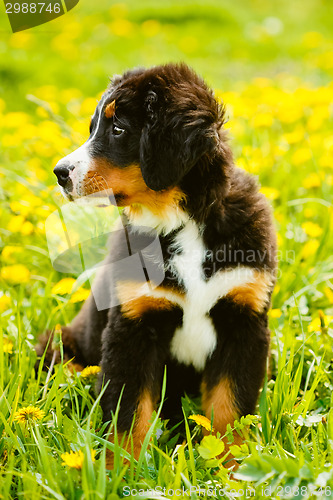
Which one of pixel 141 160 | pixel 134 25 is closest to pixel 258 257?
pixel 141 160

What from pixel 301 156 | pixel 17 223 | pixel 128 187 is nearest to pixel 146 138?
pixel 128 187

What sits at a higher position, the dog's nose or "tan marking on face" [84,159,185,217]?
the dog's nose

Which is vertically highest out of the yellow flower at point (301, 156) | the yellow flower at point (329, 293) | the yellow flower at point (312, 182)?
the yellow flower at point (301, 156)

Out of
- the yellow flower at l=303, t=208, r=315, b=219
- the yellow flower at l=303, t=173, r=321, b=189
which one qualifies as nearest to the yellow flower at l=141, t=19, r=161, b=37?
the yellow flower at l=303, t=173, r=321, b=189

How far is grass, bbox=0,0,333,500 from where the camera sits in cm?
181

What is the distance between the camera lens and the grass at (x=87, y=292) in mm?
1807

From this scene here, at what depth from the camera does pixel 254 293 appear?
7.41ft

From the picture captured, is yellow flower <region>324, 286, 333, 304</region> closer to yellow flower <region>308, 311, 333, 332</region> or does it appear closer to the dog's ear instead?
yellow flower <region>308, 311, 333, 332</region>

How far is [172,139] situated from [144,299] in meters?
0.63

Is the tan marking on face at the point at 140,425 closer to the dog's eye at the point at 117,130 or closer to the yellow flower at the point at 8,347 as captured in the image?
the yellow flower at the point at 8,347

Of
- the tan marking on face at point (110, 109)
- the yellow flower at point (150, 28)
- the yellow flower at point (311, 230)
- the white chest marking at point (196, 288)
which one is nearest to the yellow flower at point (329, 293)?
the yellow flower at point (311, 230)

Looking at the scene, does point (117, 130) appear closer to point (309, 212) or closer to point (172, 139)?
point (172, 139)

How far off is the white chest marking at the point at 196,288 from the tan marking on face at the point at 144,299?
60 millimetres

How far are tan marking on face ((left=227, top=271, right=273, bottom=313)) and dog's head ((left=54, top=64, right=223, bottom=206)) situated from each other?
48 centimetres
